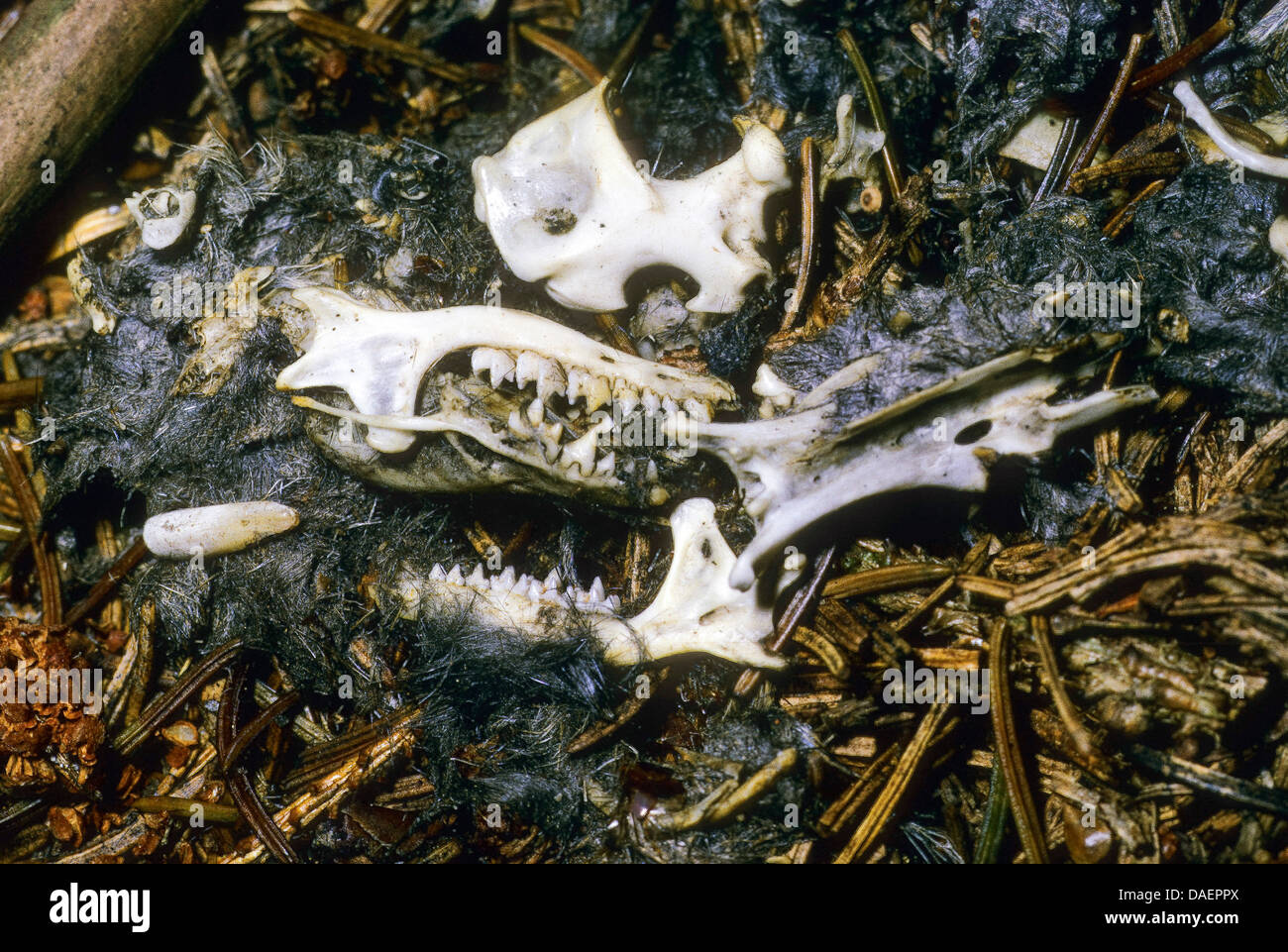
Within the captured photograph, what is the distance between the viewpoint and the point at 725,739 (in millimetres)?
2709

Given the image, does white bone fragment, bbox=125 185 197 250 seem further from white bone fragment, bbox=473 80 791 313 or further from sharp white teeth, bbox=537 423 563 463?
sharp white teeth, bbox=537 423 563 463

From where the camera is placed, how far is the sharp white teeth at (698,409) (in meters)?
2.79

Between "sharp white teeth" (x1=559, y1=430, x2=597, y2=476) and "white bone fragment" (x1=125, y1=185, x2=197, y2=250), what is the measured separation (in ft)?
6.86

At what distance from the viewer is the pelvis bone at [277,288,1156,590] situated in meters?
2.56

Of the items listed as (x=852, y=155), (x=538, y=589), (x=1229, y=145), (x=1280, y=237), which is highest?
(x=1229, y=145)

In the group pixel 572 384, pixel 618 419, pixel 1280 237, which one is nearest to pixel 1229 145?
pixel 1280 237

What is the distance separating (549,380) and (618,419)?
29 centimetres

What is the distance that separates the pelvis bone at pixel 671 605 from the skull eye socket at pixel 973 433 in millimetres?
743

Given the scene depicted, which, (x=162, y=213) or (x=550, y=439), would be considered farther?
(x=162, y=213)

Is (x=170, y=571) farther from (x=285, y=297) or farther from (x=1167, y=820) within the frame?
(x=1167, y=820)

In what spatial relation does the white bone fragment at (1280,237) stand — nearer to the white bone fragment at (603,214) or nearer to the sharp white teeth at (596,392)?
the white bone fragment at (603,214)

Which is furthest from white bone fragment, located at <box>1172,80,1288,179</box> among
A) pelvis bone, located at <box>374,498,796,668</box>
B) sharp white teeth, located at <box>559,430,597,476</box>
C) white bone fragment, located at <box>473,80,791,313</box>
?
sharp white teeth, located at <box>559,430,597,476</box>

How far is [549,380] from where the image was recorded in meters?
2.81

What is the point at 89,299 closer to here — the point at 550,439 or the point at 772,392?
the point at 550,439
